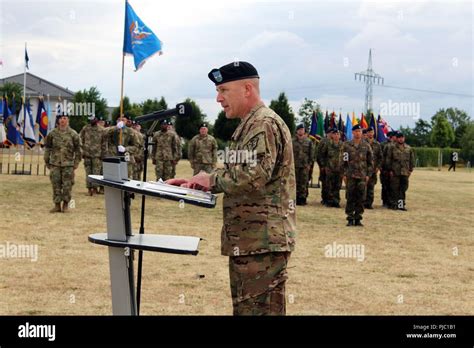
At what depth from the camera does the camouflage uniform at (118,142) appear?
1553 cm

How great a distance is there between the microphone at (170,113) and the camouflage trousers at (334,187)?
12.7 metres

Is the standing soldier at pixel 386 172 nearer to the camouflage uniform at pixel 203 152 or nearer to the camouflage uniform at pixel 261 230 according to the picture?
the camouflage uniform at pixel 203 152

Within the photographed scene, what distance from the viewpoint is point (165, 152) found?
17.5m

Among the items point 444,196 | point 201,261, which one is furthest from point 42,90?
point 201,261

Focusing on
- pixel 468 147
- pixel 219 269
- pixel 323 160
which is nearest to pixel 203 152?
pixel 323 160

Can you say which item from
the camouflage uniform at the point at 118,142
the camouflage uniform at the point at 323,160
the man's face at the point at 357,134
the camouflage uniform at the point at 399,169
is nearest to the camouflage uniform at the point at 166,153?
the camouflage uniform at the point at 118,142

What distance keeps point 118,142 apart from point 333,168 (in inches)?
218

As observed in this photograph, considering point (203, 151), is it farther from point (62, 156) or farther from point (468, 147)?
point (468, 147)

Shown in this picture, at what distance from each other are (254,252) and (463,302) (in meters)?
3.90

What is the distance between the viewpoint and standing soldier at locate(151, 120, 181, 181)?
17500 millimetres

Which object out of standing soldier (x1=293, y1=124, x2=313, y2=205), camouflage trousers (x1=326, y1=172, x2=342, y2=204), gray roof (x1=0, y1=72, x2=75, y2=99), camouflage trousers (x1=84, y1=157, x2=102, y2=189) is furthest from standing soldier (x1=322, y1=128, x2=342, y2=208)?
gray roof (x1=0, y1=72, x2=75, y2=99)

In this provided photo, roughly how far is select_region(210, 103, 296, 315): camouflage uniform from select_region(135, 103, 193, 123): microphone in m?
0.46

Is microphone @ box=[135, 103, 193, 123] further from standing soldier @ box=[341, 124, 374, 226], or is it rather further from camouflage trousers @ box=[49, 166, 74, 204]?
camouflage trousers @ box=[49, 166, 74, 204]

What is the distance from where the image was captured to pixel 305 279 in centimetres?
761
